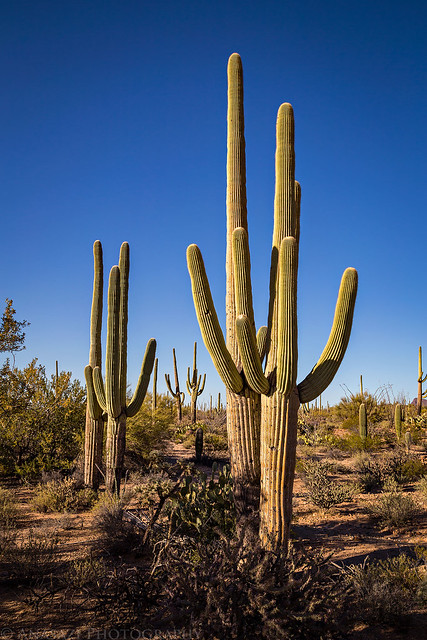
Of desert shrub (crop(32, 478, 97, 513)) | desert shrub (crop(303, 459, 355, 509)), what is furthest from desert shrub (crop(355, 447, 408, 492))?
desert shrub (crop(32, 478, 97, 513))

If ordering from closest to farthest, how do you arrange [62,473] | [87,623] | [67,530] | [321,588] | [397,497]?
[321,588]
[87,623]
[67,530]
[397,497]
[62,473]

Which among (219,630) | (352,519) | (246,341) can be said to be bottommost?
(352,519)

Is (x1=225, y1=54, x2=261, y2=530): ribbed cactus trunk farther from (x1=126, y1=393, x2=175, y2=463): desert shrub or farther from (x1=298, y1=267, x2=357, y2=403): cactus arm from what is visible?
(x1=126, y1=393, x2=175, y2=463): desert shrub

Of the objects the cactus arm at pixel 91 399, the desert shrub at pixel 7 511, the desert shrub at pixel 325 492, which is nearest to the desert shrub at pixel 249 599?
the desert shrub at pixel 7 511

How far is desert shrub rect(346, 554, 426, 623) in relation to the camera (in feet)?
15.0

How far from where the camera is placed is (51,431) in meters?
12.4

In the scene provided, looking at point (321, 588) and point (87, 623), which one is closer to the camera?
point (321, 588)

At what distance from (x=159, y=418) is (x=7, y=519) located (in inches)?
319

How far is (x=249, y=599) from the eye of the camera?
149 inches

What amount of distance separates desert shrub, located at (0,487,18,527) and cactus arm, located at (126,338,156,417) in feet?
9.25

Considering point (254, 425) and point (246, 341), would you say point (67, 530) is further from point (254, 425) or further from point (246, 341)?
point (246, 341)

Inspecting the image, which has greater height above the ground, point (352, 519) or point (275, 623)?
point (275, 623)

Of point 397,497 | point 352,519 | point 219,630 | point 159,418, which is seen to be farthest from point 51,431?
point 219,630

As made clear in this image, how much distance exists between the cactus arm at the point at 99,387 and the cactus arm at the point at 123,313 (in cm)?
52
